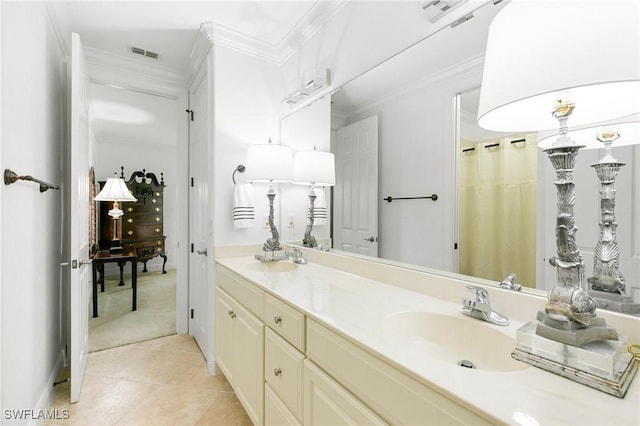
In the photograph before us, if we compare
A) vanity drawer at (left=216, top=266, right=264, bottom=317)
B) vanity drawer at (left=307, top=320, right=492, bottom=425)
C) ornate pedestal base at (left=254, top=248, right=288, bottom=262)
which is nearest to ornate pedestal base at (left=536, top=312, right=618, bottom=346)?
vanity drawer at (left=307, top=320, right=492, bottom=425)

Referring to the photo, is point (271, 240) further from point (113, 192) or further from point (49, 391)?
point (113, 192)

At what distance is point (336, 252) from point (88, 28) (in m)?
2.42

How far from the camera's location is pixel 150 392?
1.99 m

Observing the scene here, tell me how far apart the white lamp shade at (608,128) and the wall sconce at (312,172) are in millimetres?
1234

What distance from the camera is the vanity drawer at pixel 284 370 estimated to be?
3.69ft

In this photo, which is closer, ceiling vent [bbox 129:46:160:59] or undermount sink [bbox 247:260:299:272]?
undermount sink [bbox 247:260:299:272]

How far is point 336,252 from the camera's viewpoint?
1.90 metres

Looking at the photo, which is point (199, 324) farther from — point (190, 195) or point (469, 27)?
point (469, 27)

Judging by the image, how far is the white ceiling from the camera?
1.93m

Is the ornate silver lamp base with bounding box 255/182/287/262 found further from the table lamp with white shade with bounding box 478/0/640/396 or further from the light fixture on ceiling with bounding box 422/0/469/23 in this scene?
the table lamp with white shade with bounding box 478/0/640/396

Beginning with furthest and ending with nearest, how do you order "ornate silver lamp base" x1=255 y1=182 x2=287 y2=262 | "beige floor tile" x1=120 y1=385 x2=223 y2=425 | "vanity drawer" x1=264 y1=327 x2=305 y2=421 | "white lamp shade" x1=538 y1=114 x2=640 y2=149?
"ornate silver lamp base" x1=255 y1=182 x2=287 y2=262 < "beige floor tile" x1=120 y1=385 x2=223 y2=425 < "vanity drawer" x1=264 y1=327 x2=305 y2=421 < "white lamp shade" x1=538 y1=114 x2=640 y2=149

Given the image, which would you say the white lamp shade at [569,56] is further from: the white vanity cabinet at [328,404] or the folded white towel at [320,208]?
the folded white towel at [320,208]

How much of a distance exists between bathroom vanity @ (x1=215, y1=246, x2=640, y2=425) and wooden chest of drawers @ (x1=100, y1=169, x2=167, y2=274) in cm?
424

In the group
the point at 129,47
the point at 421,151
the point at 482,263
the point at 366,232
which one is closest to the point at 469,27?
the point at 421,151
